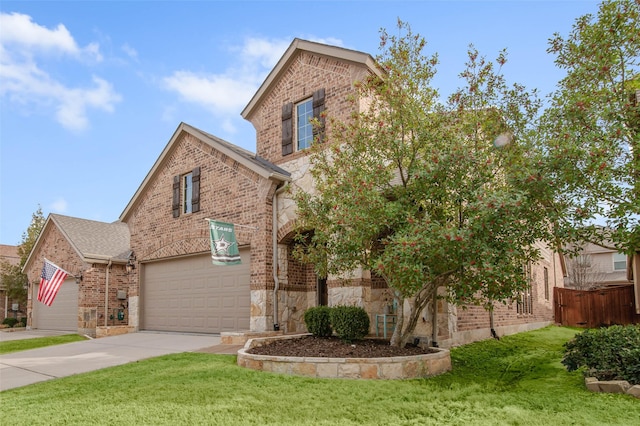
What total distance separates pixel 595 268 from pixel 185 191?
31631 mm

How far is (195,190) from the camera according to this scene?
16.6 m

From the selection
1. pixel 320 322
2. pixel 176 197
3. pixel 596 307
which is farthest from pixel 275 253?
pixel 596 307

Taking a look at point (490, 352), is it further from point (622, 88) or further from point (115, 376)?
point (115, 376)

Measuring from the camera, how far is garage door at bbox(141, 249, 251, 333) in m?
14.9

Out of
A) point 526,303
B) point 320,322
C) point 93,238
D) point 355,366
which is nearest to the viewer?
point 355,366

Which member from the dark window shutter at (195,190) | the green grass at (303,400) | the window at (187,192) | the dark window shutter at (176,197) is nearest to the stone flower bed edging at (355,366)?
the green grass at (303,400)

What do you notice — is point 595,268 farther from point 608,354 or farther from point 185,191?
point 608,354

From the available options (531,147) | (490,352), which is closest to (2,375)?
(490,352)

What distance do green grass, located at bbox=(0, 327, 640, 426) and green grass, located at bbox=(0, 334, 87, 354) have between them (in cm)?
787

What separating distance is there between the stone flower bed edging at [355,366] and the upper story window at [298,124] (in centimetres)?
746

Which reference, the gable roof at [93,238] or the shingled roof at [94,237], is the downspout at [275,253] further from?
the shingled roof at [94,237]

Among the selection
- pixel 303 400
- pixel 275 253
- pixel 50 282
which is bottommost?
pixel 303 400

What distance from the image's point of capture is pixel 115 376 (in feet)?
29.5

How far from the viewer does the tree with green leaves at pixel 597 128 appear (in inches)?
320
